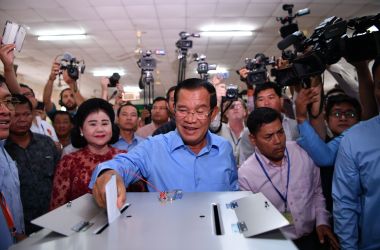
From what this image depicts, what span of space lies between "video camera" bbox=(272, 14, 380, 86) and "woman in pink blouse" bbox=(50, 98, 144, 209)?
1.13 metres

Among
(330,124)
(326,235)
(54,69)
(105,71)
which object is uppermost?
(105,71)

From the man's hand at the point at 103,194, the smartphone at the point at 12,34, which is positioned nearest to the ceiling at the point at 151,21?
the smartphone at the point at 12,34

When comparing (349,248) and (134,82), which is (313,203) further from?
(134,82)

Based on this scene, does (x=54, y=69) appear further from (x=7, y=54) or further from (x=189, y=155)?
(x=189, y=155)

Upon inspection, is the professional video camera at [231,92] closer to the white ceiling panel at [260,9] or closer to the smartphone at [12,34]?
the smartphone at [12,34]

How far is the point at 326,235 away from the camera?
141cm

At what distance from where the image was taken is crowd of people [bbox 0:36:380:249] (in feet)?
3.92

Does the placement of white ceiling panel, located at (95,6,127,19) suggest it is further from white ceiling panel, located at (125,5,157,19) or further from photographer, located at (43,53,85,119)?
photographer, located at (43,53,85,119)

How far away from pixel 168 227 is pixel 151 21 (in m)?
4.83

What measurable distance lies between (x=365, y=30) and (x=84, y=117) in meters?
1.52

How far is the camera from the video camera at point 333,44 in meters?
1.15

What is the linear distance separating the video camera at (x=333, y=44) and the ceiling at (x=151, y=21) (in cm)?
330

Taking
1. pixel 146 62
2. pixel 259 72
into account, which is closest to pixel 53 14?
pixel 146 62

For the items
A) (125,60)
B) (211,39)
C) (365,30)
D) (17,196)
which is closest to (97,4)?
(211,39)
